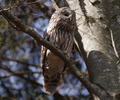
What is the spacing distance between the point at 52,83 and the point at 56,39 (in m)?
0.46

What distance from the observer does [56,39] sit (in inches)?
154

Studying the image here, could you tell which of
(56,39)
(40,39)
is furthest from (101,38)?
(40,39)

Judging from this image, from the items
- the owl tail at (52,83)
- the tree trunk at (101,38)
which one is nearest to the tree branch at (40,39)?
the tree trunk at (101,38)

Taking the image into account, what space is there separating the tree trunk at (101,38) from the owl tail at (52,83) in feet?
2.20

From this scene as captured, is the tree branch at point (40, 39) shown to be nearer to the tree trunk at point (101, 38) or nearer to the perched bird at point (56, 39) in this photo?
the tree trunk at point (101, 38)

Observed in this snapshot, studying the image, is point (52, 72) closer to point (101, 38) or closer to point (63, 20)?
point (63, 20)

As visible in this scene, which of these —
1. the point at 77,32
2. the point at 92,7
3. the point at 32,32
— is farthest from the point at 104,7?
the point at 32,32

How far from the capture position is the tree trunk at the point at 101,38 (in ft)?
10.2

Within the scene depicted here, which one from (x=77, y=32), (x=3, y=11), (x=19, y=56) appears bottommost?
(x=19, y=56)

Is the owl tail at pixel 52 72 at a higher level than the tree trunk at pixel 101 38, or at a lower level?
lower

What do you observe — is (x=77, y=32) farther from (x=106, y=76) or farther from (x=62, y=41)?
(x=106, y=76)

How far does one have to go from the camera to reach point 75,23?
377 centimetres

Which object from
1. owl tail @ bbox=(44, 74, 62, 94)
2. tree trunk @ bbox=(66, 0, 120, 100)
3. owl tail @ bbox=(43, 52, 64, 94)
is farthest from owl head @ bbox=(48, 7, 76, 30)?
owl tail @ bbox=(44, 74, 62, 94)

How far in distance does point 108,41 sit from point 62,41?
704mm
